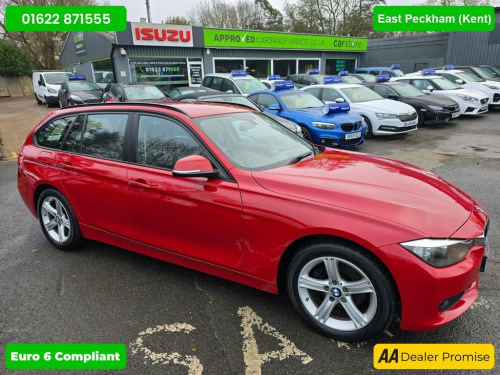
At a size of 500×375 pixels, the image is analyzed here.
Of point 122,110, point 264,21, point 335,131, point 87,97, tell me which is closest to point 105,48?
point 87,97

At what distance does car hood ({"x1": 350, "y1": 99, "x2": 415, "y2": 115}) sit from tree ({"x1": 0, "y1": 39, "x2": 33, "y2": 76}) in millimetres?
31606

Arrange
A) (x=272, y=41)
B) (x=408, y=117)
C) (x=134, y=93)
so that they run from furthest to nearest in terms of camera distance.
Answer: (x=272, y=41) < (x=134, y=93) < (x=408, y=117)

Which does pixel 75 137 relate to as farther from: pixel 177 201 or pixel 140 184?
pixel 177 201

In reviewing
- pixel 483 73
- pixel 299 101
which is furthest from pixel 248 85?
pixel 483 73

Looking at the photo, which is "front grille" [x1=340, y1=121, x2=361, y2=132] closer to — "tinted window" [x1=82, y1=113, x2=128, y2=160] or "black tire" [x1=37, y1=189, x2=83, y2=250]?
"tinted window" [x1=82, y1=113, x2=128, y2=160]

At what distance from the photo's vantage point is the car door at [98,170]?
3.32 m

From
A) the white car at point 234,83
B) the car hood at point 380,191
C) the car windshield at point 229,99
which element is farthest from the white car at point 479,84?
the car hood at point 380,191

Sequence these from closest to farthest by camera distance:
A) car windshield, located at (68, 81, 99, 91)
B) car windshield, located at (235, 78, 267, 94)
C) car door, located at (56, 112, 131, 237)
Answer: car door, located at (56, 112, 131, 237)
car windshield, located at (235, 78, 267, 94)
car windshield, located at (68, 81, 99, 91)

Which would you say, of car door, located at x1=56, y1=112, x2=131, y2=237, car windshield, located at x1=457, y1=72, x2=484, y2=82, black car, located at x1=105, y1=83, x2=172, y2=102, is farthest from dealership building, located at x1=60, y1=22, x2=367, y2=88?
car door, located at x1=56, y1=112, x2=131, y2=237

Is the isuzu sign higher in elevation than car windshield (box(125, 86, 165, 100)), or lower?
higher

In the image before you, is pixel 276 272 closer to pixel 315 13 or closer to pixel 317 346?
pixel 317 346

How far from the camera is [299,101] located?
9.77 m

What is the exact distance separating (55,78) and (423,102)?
62.9 feet

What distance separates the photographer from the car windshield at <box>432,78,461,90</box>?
1334cm
